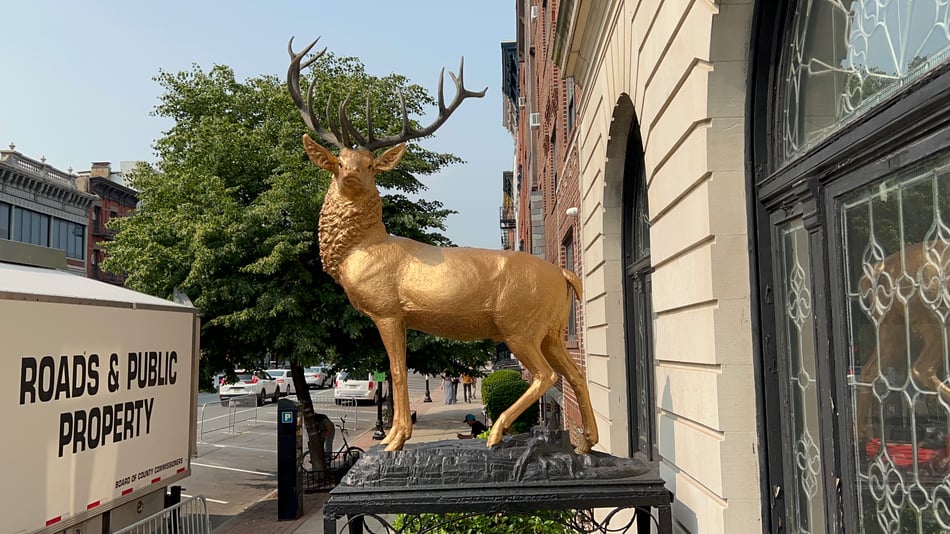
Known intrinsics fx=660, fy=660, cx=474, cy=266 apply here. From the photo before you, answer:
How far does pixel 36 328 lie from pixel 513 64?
34048mm

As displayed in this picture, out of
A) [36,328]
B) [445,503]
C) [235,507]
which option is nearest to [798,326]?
[445,503]

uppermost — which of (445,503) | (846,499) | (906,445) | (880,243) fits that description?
(880,243)

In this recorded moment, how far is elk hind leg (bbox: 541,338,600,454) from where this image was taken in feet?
13.8

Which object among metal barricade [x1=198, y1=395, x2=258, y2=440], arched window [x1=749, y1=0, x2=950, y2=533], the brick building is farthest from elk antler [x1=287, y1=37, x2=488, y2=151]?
the brick building

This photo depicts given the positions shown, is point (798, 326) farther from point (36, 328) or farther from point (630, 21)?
point (36, 328)

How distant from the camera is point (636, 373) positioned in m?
6.79

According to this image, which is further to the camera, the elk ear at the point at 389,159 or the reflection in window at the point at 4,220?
the reflection in window at the point at 4,220

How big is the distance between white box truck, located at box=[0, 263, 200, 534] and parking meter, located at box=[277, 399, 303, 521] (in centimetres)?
163

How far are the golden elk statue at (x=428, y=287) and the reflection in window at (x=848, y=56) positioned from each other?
164 centimetres

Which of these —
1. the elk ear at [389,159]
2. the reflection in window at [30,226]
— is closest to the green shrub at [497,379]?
the elk ear at [389,159]

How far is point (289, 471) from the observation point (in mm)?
10555

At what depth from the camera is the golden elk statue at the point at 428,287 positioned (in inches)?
161

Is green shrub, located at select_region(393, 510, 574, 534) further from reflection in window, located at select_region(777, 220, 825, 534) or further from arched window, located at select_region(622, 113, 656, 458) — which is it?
reflection in window, located at select_region(777, 220, 825, 534)

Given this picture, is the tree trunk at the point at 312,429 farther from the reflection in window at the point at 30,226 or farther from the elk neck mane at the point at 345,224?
the reflection in window at the point at 30,226
